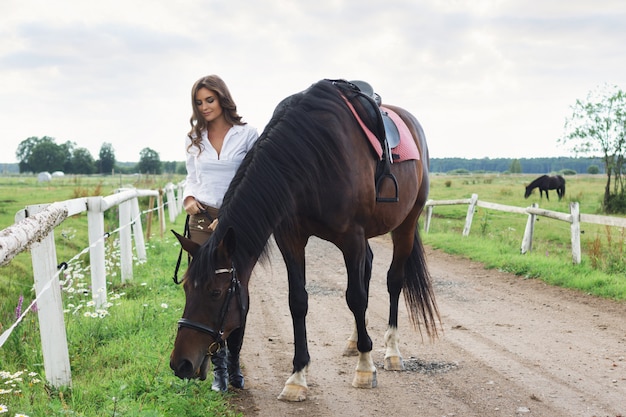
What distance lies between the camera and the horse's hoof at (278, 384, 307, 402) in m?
3.52

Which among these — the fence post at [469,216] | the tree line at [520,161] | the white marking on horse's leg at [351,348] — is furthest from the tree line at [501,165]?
the white marking on horse's leg at [351,348]

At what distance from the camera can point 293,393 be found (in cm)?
354

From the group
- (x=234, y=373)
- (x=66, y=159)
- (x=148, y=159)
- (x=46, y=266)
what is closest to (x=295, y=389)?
(x=234, y=373)

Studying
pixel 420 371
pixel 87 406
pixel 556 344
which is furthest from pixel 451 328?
pixel 87 406

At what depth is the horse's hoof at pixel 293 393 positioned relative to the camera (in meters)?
3.52

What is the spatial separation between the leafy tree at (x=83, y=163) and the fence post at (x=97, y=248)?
113 metres

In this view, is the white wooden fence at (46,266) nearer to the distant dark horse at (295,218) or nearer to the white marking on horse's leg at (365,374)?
the distant dark horse at (295,218)

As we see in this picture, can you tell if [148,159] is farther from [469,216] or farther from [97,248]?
[97,248]

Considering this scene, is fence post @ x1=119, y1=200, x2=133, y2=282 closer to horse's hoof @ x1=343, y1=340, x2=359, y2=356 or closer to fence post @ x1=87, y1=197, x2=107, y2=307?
fence post @ x1=87, y1=197, x2=107, y2=307

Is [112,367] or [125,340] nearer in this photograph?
[112,367]

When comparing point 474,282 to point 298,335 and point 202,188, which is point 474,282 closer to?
point 298,335

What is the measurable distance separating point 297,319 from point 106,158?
11352cm

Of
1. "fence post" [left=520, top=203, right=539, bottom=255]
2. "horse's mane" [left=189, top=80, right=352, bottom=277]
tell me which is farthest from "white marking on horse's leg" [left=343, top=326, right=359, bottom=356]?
"fence post" [left=520, top=203, right=539, bottom=255]

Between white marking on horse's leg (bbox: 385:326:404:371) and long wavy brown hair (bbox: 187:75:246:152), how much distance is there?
2.01 m
